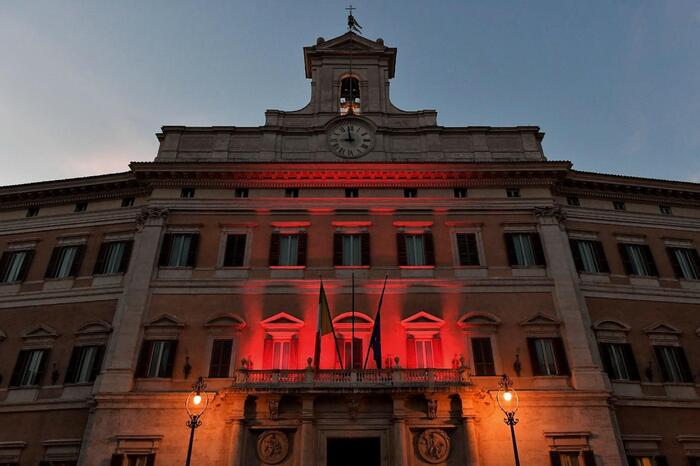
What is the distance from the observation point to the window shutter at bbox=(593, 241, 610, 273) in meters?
25.0

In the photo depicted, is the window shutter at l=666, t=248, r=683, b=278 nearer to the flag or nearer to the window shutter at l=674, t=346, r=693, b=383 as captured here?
the window shutter at l=674, t=346, r=693, b=383

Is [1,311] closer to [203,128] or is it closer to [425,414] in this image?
[203,128]

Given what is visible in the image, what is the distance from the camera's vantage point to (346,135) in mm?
27656

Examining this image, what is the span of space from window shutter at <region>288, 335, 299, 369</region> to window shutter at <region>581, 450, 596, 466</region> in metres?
11.7

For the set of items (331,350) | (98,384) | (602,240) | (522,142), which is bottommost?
(98,384)

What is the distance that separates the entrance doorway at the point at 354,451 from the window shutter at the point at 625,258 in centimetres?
1486

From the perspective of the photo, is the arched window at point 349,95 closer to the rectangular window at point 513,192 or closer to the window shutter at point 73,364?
the rectangular window at point 513,192

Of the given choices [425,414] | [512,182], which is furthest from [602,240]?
[425,414]

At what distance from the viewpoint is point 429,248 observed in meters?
24.7

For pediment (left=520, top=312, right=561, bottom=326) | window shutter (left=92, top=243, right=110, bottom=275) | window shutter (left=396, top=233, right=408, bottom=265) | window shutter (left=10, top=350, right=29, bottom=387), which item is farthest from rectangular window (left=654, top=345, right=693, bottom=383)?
window shutter (left=10, top=350, right=29, bottom=387)

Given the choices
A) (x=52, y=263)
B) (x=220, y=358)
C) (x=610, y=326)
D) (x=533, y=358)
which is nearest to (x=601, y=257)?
(x=610, y=326)

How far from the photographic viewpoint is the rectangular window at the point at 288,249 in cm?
2445

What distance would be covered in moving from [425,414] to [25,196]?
2334 centimetres

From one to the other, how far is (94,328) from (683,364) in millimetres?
26267
